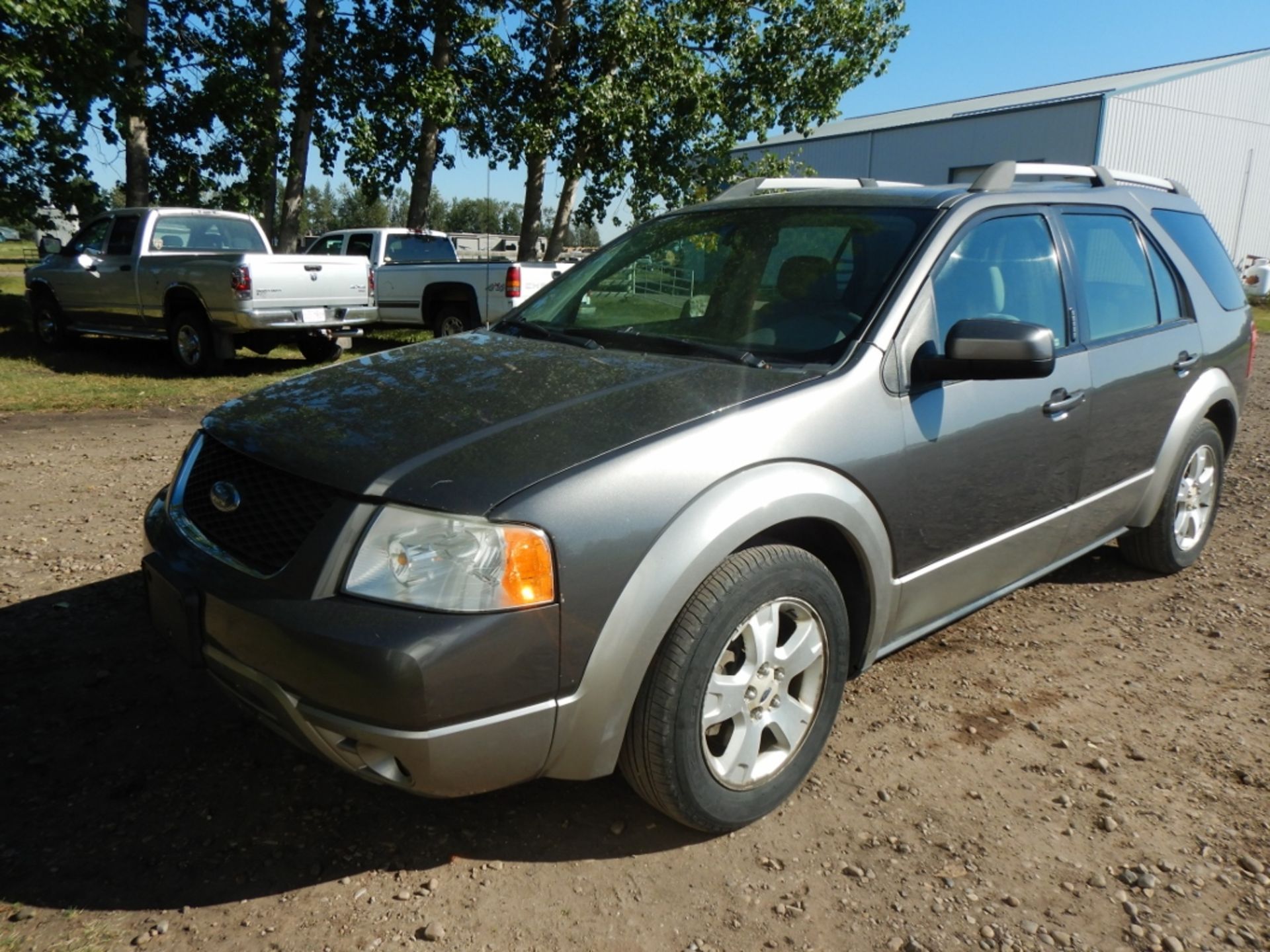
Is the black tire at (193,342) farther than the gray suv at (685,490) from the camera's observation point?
Yes

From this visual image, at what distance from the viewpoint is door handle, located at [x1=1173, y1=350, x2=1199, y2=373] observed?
4305 mm

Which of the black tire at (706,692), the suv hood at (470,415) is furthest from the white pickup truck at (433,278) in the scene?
the black tire at (706,692)

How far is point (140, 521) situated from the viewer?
17.9ft

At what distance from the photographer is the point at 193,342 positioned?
37.0ft

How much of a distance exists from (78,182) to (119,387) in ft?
25.6

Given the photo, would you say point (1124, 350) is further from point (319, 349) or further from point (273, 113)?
point (273, 113)

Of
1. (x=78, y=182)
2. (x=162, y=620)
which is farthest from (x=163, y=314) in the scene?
(x=162, y=620)

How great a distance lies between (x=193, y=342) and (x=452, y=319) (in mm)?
3672

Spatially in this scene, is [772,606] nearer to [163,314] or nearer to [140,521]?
[140,521]

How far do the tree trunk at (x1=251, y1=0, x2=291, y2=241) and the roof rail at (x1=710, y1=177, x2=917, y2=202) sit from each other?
13.0 m

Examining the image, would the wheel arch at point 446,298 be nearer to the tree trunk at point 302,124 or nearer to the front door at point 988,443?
the tree trunk at point 302,124

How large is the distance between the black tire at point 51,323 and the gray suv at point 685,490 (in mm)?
11361

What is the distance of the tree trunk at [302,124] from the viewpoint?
16422 mm

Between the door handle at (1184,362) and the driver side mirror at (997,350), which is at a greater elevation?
the driver side mirror at (997,350)
